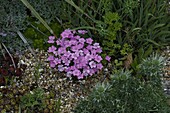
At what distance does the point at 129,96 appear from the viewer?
3068 mm

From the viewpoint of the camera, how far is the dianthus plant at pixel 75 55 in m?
3.75

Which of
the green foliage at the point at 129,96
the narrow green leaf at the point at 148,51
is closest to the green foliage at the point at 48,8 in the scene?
the narrow green leaf at the point at 148,51

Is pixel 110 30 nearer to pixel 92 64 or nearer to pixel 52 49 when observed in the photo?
pixel 92 64

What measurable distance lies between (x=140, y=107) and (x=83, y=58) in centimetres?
88

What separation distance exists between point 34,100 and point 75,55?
59 centimetres

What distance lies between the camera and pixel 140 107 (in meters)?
3.05

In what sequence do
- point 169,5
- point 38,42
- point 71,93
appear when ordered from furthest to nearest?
point 169,5
point 38,42
point 71,93

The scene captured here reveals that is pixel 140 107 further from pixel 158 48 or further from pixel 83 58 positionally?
pixel 158 48

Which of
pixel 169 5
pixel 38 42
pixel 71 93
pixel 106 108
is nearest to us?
pixel 106 108

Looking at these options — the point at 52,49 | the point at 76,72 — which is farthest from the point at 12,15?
the point at 76,72

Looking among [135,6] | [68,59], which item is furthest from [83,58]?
[135,6]

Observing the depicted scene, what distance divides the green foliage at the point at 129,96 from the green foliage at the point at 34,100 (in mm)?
Result: 407

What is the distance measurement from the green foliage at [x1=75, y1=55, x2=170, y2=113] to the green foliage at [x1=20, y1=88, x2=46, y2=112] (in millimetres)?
407

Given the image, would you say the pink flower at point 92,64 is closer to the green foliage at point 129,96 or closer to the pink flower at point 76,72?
the pink flower at point 76,72
